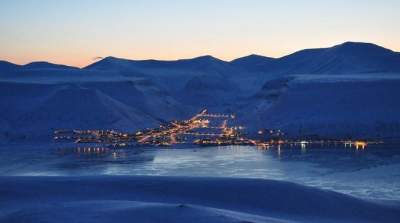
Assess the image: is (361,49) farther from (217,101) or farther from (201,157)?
(201,157)

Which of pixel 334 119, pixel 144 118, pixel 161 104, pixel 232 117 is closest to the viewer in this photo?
pixel 334 119

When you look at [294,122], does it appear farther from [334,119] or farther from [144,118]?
[144,118]

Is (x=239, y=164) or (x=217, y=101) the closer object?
(x=239, y=164)

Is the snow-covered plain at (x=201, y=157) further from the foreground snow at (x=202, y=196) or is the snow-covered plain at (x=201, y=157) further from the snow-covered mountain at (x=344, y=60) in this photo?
the snow-covered mountain at (x=344, y=60)

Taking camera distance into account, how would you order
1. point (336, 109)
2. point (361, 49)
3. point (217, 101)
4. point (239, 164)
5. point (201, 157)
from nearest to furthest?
point (239, 164) → point (201, 157) → point (336, 109) → point (217, 101) → point (361, 49)

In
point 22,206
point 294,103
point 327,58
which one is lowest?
point 22,206

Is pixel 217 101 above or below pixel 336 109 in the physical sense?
above

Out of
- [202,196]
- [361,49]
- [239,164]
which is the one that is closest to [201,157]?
[239,164]

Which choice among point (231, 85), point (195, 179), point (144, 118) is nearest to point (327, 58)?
point (231, 85)

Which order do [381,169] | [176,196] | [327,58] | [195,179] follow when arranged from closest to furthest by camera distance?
[176,196]
[195,179]
[381,169]
[327,58]
